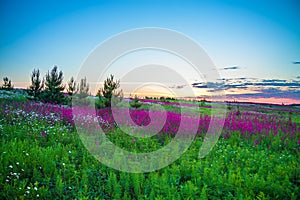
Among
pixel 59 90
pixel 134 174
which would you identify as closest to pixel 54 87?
pixel 59 90

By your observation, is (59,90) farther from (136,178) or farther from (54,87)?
(136,178)

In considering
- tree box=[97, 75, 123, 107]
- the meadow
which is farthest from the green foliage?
tree box=[97, 75, 123, 107]

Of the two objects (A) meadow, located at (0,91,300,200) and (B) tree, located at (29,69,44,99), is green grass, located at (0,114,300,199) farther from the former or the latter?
(B) tree, located at (29,69,44,99)

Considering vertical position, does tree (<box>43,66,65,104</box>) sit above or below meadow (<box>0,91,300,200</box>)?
above

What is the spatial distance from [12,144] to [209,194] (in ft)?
18.2

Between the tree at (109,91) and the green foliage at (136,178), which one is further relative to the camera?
the tree at (109,91)

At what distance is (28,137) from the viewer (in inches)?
319

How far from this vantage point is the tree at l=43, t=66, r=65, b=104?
1902 centimetres

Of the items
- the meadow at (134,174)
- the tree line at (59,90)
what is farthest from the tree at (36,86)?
the meadow at (134,174)

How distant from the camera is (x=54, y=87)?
1920cm

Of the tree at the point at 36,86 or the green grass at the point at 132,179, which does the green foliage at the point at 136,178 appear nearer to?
the green grass at the point at 132,179

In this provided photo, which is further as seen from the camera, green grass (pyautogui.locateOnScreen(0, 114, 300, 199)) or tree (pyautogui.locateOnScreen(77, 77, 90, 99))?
Result: tree (pyautogui.locateOnScreen(77, 77, 90, 99))

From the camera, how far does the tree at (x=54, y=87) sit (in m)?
19.0

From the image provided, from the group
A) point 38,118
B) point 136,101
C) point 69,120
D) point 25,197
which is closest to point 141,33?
point 69,120
